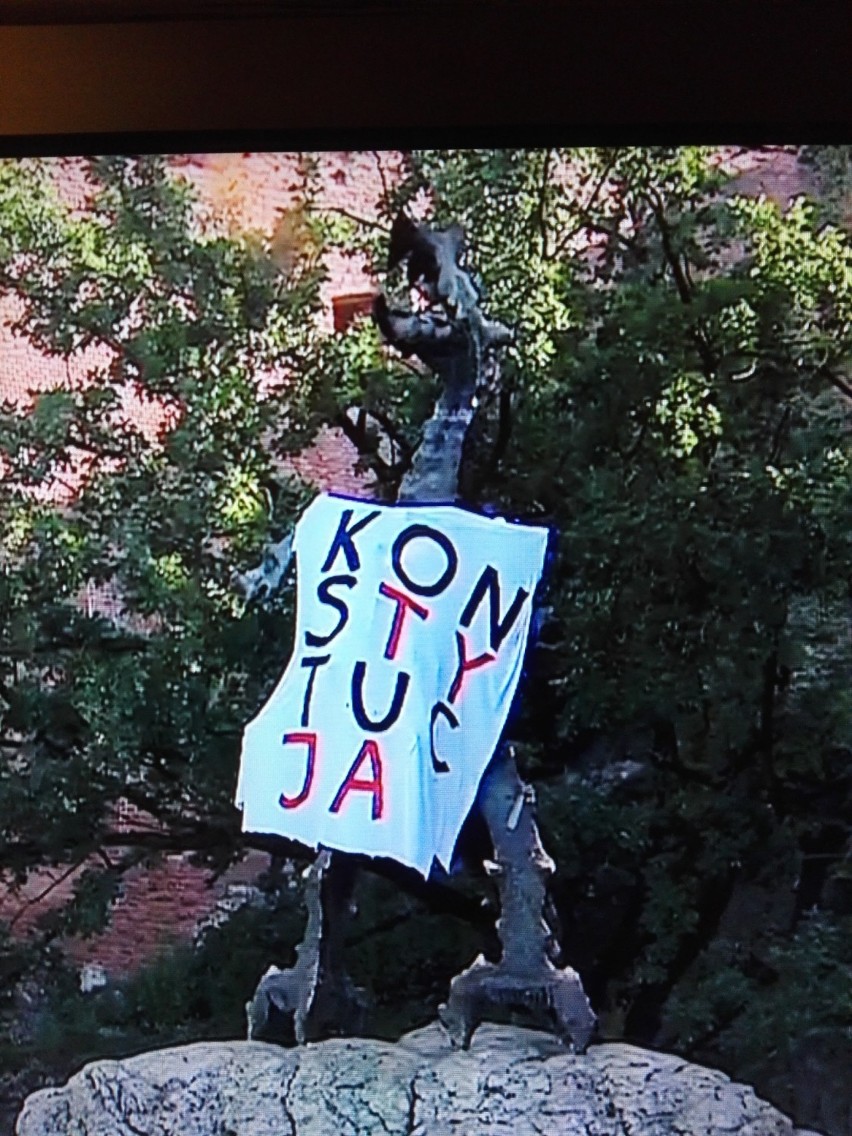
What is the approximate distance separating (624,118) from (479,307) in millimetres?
205

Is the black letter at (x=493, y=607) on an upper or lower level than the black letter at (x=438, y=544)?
lower

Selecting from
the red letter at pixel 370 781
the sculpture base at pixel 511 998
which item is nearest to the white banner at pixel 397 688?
the red letter at pixel 370 781

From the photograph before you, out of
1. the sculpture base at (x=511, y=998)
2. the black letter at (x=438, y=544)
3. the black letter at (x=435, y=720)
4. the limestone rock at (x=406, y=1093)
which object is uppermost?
the black letter at (x=438, y=544)

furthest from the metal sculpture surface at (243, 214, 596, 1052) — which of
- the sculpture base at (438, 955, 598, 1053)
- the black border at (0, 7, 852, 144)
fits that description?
the black border at (0, 7, 852, 144)

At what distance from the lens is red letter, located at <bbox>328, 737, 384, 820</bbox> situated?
1367mm

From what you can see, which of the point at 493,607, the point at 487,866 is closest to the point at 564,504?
the point at 493,607

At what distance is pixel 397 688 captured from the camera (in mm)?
1369

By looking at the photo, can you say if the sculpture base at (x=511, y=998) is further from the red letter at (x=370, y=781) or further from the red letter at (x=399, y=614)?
the red letter at (x=399, y=614)

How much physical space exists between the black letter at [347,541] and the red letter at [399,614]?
0.15ft

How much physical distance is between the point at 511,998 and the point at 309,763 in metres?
0.26

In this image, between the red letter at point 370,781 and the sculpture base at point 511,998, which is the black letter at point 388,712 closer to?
the red letter at point 370,781

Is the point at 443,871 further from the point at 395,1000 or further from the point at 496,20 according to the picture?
the point at 496,20

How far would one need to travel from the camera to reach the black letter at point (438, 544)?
4.51 feet

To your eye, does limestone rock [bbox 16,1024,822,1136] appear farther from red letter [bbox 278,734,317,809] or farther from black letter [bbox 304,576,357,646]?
black letter [bbox 304,576,357,646]
